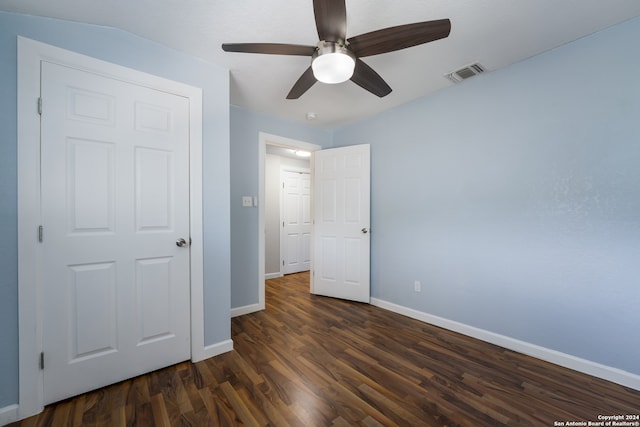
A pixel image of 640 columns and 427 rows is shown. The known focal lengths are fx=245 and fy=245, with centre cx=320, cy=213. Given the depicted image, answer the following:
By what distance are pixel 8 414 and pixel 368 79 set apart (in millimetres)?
2913

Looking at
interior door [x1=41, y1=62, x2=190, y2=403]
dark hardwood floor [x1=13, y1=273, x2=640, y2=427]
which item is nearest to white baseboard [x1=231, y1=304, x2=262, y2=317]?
dark hardwood floor [x1=13, y1=273, x2=640, y2=427]

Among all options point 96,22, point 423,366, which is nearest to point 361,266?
point 423,366

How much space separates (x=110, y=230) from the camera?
166cm

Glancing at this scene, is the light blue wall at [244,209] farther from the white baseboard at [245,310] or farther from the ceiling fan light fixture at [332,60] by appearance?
the ceiling fan light fixture at [332,60]

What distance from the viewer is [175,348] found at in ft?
6.22

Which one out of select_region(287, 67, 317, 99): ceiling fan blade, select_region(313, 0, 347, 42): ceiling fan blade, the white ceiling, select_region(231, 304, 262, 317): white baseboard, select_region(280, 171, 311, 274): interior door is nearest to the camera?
select_region(313, 0, 347, 42): ceiling fan blade

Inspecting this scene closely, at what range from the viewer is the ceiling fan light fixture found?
1331 mm

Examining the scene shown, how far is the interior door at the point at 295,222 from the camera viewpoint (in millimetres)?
4830

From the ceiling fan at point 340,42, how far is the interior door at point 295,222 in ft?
11.2

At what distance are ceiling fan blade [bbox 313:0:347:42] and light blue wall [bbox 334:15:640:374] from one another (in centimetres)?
177

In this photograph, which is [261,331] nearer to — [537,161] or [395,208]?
[395,208]

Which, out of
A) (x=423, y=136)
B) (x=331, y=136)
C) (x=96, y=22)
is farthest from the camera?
(x=331, y=136)

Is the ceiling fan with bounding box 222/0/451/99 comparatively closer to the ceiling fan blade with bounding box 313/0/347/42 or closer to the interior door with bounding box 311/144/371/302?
the ceiling fan blade with bounding box 313/0/347/42

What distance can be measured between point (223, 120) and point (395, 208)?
2117 mm
